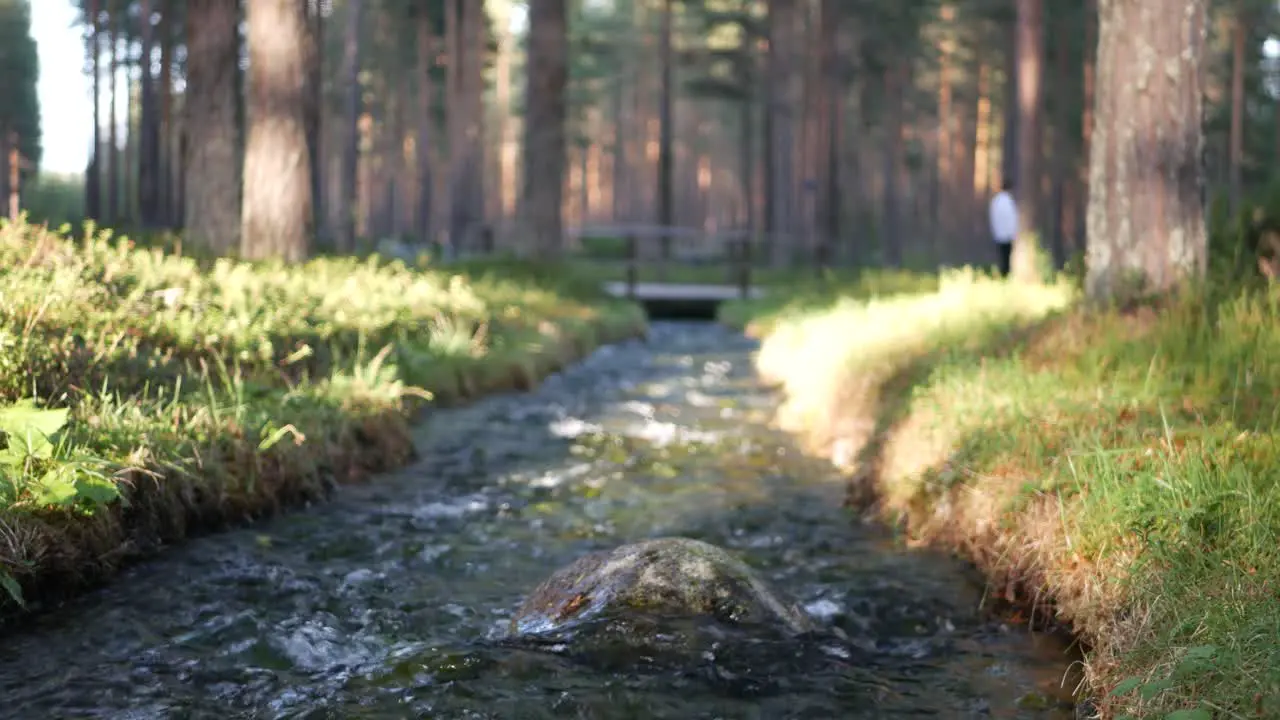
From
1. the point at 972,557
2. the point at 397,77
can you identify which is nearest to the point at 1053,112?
the point at 397,77

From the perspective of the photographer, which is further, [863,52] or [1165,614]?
[863,52]

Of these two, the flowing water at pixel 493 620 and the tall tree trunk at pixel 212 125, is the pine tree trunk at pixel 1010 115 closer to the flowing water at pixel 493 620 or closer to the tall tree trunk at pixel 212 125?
the tall tree trunk at pixel 212 125

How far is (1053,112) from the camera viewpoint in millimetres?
41438

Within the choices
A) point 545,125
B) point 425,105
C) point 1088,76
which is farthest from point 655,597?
point 425,105

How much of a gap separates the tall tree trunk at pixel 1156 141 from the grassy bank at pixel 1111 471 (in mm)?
521

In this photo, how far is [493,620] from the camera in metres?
5.46

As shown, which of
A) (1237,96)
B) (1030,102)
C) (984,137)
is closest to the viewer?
(1030,102)

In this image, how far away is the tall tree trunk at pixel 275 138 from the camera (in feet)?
43.2

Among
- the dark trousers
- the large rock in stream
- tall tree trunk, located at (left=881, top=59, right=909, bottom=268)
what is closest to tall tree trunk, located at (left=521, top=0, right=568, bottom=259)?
the dark trousers

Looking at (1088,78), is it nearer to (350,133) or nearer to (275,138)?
(350,133)

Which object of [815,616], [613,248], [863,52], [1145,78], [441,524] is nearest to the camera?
[815,616]

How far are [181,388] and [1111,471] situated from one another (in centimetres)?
567

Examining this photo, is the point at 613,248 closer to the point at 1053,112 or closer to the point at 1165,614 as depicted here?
the point at 1053,112

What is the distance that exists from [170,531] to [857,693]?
3746 millimetres
